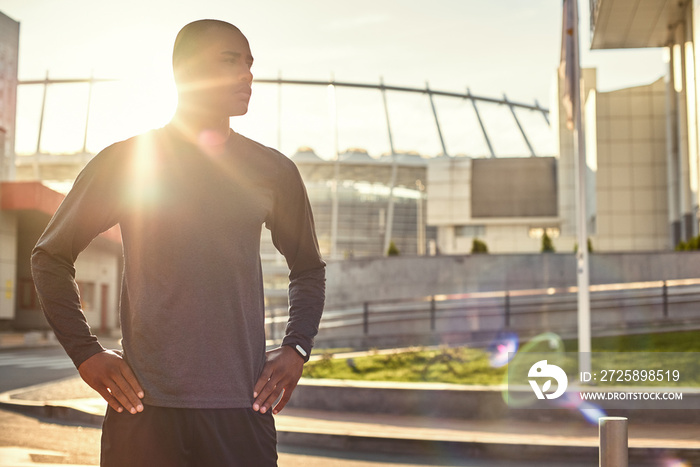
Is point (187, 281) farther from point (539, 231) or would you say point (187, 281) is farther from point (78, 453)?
point (539, 231)

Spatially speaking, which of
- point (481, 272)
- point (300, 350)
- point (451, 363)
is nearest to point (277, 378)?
Answer: point (300, 350)

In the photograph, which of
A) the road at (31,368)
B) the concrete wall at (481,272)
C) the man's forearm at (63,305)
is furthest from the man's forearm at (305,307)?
the concrete wall at (481,272)

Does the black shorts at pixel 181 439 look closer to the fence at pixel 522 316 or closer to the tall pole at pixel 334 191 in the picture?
the fence at pixel 522 316

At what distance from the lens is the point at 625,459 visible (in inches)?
147

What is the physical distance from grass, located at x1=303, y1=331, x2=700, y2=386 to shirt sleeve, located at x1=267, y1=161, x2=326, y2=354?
10.3 meters

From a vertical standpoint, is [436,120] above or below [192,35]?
above

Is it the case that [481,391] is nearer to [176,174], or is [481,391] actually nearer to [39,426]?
[39,426]

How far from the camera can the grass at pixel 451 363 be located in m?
13.4

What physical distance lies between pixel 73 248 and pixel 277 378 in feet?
2.26

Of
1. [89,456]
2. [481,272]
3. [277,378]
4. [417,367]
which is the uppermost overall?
[481,272]

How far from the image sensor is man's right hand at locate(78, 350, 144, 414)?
2.26 meters

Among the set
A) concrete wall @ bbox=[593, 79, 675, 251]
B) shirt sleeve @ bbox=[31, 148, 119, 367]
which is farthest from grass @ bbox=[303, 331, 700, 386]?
concrete wall @ bbox=[593, 79, 675, 251]

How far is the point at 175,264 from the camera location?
7.63 ft

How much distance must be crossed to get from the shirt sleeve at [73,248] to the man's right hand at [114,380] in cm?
4
